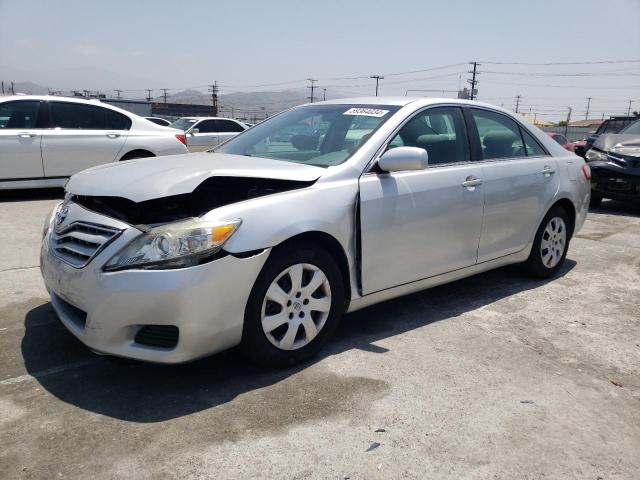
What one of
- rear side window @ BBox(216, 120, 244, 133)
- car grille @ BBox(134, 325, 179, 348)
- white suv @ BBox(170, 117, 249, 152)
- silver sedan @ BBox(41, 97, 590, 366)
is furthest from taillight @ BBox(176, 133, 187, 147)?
rear side window @ BBox(216, 120, 244, 133)

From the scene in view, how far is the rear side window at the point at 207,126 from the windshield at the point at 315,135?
1307 centimetres

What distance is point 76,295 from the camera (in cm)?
284

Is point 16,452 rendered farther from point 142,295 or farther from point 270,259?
point 270,259

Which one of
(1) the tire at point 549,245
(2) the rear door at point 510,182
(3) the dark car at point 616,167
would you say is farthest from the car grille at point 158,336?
(3) the dark car at point 616,167

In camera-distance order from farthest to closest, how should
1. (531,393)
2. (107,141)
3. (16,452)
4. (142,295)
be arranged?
(107,141), (531,393), (142,295), (16,452)

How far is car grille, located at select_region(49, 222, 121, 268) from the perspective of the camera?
2.82 m

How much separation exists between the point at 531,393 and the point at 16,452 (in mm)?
2540

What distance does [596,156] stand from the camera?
30.7ft

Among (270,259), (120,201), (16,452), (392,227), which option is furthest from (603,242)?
(16,452)

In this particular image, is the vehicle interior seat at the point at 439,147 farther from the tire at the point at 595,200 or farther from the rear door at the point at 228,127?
the rear door at the point at 228,127

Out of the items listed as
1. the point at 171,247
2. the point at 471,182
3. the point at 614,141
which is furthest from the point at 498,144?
the point at 614,141

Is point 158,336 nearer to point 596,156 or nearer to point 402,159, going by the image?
point 402,159

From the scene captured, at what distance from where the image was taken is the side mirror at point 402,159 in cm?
342

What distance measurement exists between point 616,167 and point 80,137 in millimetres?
8304
